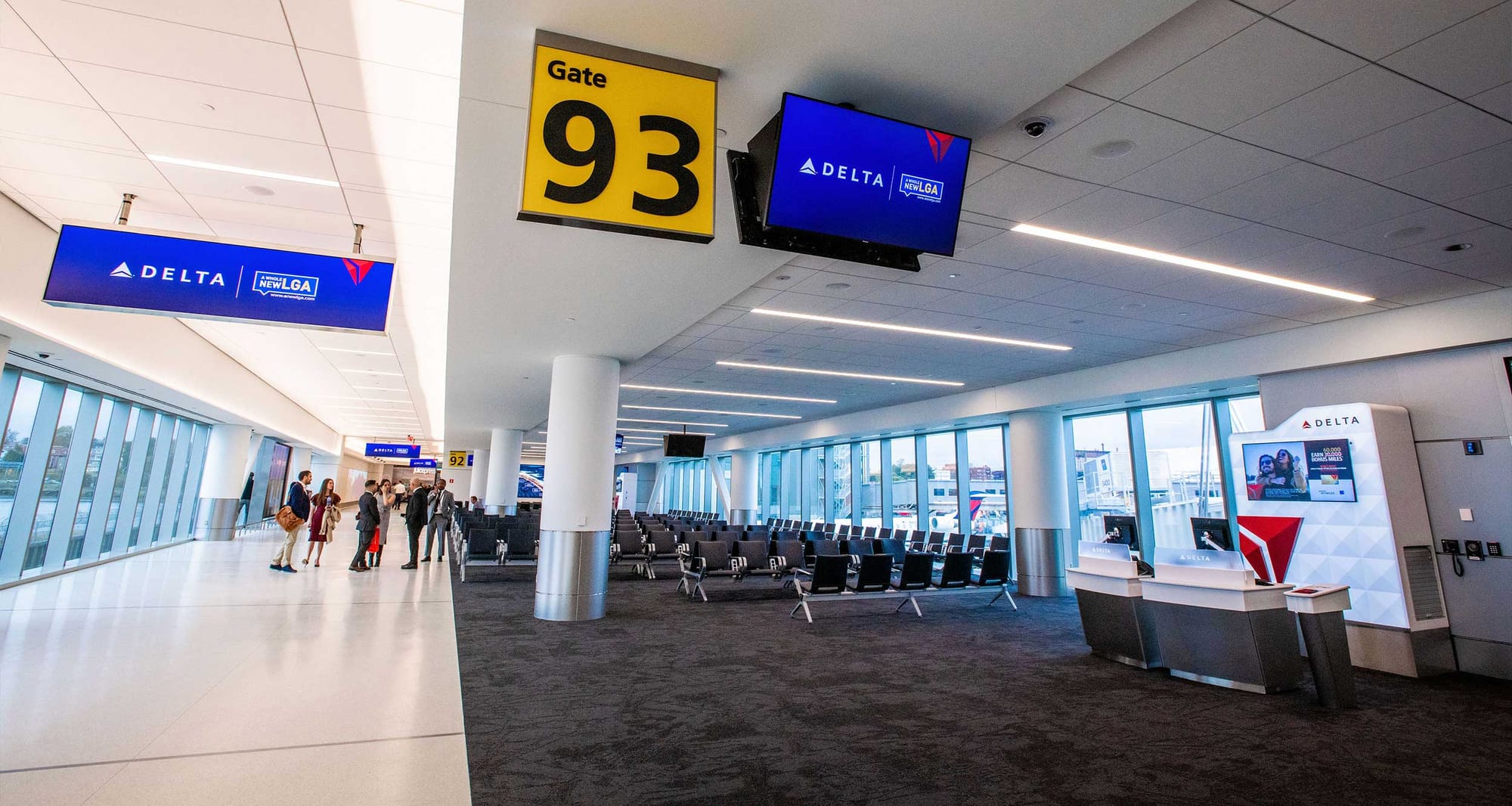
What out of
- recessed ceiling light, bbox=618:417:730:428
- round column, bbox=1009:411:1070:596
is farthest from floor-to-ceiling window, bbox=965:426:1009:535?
recessed ceiling light, bbox=618:417:730:428

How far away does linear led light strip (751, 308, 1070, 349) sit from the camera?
23.7ft

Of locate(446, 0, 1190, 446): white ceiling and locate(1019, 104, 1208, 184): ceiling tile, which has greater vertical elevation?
locate(1019, 104, 1208, 184): ceiling tile

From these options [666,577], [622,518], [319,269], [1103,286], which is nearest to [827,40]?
[319,269]

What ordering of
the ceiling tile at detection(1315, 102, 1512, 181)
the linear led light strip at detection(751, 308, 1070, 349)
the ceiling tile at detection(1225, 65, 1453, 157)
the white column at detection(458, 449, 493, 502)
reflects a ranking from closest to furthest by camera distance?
the ceiling tile at detection(1225, 65, 1453, 157)
the ceiling tile at detection(1315, 102, 1512, 181)
the linear led light strip at detection(751, 308, 1070, 349)
the white column at detection(458, 449, 493, 502)

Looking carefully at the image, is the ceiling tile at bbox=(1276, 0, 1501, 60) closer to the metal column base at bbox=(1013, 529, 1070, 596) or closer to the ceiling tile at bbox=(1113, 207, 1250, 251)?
the ceiling tile at bbox=(1113, 207, 1250, 251)

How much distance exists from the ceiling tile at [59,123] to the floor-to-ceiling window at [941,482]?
14.5 m

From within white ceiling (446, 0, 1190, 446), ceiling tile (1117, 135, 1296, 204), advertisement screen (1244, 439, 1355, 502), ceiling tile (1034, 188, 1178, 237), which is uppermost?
ceiling tile (1034, 188, 1178, 237)

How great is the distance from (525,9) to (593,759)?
3.70 metres

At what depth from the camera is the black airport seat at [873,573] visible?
8758 mm

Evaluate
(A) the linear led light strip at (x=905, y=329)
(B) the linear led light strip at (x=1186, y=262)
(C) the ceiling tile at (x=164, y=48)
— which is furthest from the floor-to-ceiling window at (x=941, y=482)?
(C) the ceiling tile at (x=164, y=48)

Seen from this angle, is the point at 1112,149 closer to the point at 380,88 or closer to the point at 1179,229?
the point at 1179,229

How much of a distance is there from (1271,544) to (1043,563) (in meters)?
4.28

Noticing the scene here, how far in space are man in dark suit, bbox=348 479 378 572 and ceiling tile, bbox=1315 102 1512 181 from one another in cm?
1299

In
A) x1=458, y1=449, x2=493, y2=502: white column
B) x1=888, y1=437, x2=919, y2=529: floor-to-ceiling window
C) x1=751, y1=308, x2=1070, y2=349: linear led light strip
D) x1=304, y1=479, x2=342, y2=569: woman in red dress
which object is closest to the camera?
x1=751, y1=308, x2=1070, y2=349: linear led light strip
